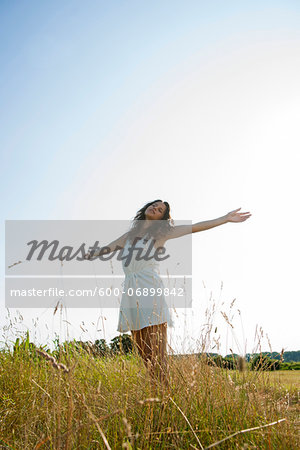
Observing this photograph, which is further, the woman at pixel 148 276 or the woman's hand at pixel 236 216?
the woman's hand at pixel 236 216

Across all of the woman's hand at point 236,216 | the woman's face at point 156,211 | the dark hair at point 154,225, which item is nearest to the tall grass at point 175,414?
the woman's hand at point 236,216

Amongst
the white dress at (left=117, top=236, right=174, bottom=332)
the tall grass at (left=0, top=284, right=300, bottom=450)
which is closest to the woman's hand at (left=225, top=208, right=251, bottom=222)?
the white dress at (left=117, top=236, right=174, bottom=332)

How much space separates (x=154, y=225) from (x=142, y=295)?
1057 mm

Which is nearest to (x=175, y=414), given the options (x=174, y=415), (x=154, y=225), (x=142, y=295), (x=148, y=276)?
(x=174, y=415)

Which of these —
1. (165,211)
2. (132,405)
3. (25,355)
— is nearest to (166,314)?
(132,405)

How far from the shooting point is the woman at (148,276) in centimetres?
293

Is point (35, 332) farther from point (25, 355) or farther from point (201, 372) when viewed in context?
point (201, 372)

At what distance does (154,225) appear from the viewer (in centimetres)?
402

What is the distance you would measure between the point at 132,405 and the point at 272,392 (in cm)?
86

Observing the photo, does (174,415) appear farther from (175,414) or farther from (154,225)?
(154,225)

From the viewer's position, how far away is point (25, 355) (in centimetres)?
404

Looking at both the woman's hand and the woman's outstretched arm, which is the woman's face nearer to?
the woman's outstretched arm

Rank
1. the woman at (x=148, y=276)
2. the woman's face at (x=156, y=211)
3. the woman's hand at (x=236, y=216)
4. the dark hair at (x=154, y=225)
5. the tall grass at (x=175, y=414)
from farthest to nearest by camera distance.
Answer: the woman's face at (x=156, y=211), the dark hair at (x=154, y=225), the woman's hand at (x=236, y=216), the woman at (x=148, y=276), the tall grass at (x=175, y=414)

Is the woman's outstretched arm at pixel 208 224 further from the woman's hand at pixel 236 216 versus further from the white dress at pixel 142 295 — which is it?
the white dress at pixel 142 295
